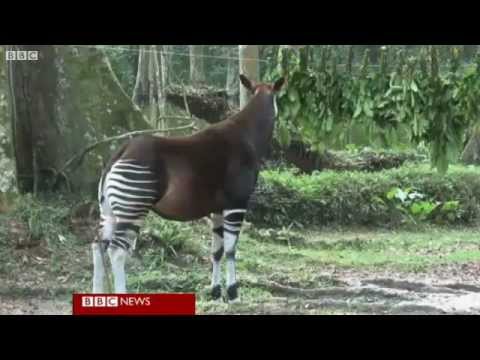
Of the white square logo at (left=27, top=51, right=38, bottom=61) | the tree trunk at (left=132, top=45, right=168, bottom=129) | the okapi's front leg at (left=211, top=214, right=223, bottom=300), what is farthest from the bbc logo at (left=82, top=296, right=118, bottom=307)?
the white square logo at (left=27, top=51, right=38, bottom=61)

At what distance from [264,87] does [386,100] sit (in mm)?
1084

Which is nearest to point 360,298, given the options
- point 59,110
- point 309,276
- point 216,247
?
point 309,276

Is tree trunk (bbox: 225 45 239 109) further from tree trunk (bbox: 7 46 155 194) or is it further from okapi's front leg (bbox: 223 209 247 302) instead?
okapi's front leg (bbox: 223 209 247 302)

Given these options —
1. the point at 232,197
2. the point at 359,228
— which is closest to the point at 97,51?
the point at 232,197

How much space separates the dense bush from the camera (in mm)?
6754

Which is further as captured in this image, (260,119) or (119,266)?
(260,119)

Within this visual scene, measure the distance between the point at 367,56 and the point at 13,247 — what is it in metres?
3.47

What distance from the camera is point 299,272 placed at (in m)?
6.71

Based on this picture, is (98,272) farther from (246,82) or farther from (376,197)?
(376,197)

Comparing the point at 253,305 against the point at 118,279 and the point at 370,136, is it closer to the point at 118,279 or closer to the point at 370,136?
the point at 118,279

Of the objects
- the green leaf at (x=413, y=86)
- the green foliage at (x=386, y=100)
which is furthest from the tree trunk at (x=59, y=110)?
the green leaf at (x=413, y=86)

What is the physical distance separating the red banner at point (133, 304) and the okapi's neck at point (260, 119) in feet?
4.68

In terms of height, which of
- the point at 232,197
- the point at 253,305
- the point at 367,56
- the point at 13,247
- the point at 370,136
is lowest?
the point at 253,305

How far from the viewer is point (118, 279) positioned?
21.3 ft
